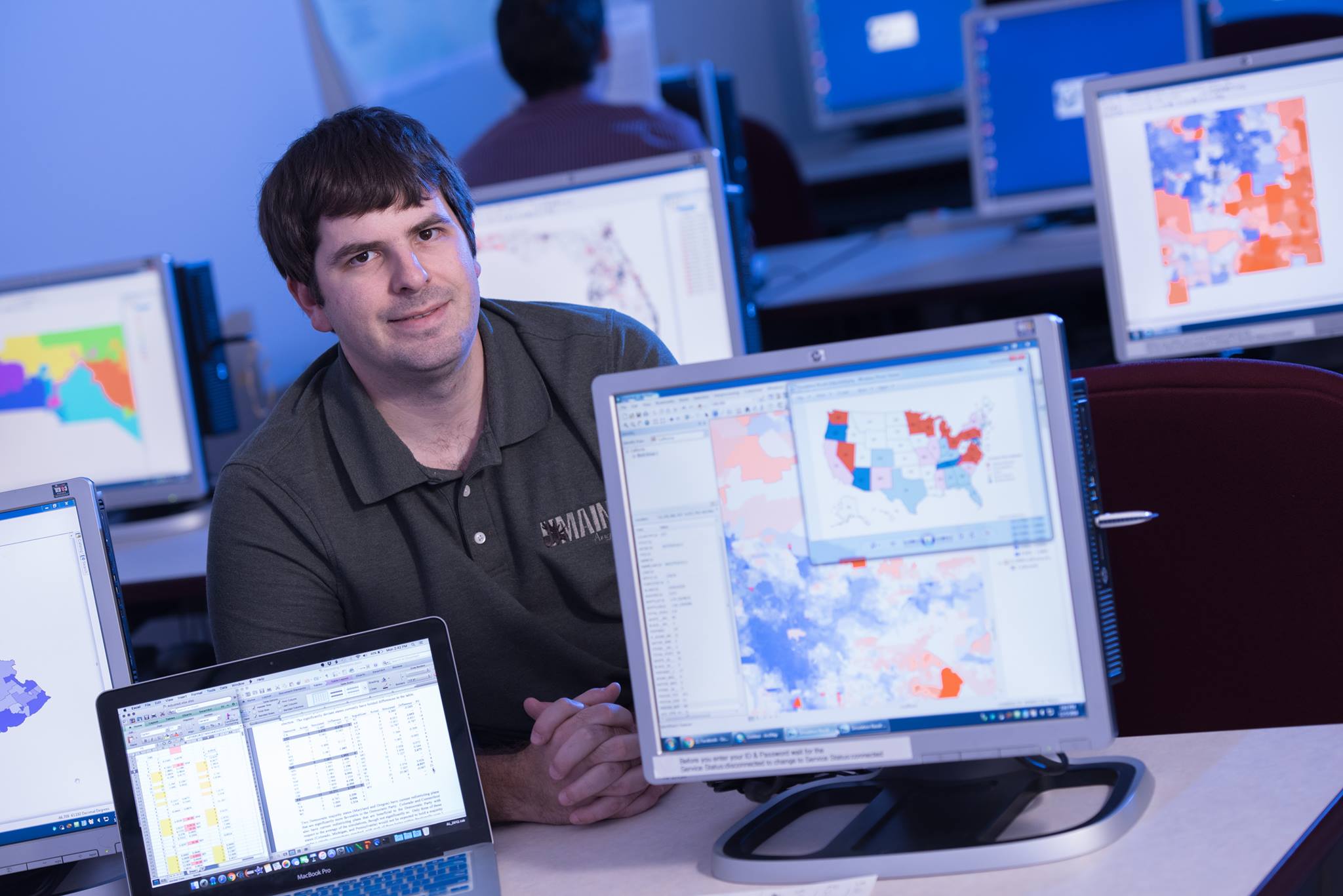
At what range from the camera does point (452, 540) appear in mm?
1623

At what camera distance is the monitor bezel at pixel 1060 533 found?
3.71 feet

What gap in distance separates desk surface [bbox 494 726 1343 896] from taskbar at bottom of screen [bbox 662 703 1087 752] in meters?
0.11

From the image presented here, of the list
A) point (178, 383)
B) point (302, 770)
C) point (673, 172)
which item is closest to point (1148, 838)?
point (302, 770)

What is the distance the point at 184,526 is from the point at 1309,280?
83.9 inches

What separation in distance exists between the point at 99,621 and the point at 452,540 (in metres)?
0.39

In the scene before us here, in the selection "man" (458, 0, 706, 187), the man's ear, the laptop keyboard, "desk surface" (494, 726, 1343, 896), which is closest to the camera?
"desk surface" (494, 726, 1343, 896)

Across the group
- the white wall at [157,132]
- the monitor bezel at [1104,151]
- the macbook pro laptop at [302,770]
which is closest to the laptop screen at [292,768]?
the macbook pro laptop at [302,770]

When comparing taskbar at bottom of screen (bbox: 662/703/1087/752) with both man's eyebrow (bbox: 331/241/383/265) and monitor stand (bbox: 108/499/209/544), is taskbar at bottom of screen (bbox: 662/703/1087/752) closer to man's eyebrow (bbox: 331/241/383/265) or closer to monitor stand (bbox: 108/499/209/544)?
man's eyebrow (bbox: 331/241/383/265)

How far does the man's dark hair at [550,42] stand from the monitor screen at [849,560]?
7.41ft

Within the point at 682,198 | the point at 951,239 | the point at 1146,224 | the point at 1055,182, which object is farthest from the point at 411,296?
the point at 951,239

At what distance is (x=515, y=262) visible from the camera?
2576 millimetres

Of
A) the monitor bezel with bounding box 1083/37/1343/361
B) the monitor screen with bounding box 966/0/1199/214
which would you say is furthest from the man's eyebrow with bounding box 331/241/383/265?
the monitor screen with bounding box 966/0/1199/214

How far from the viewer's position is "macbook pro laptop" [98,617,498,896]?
1268mm

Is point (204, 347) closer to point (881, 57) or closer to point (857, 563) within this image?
point (857, 563)
